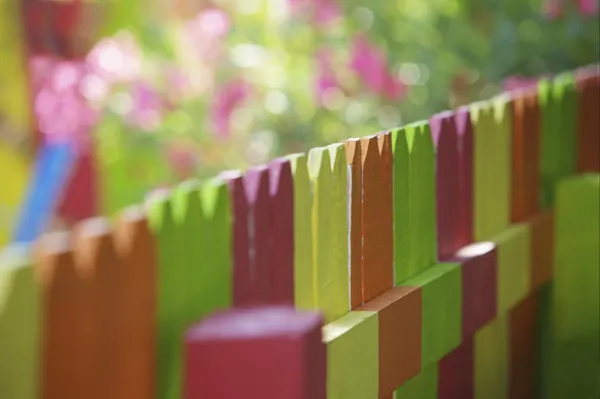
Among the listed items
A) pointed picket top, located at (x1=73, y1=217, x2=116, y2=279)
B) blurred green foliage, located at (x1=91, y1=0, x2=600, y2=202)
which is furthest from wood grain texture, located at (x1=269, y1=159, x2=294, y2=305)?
blurred green foliage, located at (x1=91, y1=0, x2=600, y2=202)

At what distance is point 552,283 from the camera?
2.46 m

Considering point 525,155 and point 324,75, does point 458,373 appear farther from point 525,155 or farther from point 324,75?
point 324,75

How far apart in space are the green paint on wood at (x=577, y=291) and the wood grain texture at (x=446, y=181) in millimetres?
329

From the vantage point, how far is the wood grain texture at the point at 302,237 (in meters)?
1.49

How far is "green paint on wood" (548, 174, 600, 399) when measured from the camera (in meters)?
2.29

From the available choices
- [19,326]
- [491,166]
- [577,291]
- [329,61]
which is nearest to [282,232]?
[19,326]

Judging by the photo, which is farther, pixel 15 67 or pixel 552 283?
pixel 15 67

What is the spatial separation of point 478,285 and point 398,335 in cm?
37

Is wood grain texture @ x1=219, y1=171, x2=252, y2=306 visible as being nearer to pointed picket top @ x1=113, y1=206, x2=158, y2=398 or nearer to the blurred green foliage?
pointed picket top @ x1=113, y1=206, x2=158, y2=398

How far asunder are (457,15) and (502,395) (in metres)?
A: 2.97

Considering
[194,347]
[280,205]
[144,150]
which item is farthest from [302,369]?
[144,150]

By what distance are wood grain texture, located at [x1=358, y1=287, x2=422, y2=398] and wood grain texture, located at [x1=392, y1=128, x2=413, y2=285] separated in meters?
0.06

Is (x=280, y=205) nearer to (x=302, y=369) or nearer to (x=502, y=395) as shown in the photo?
(x=302, y=369)

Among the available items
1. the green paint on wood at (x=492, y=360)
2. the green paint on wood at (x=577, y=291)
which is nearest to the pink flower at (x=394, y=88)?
the green paint on wood at (x=577, y=291)
